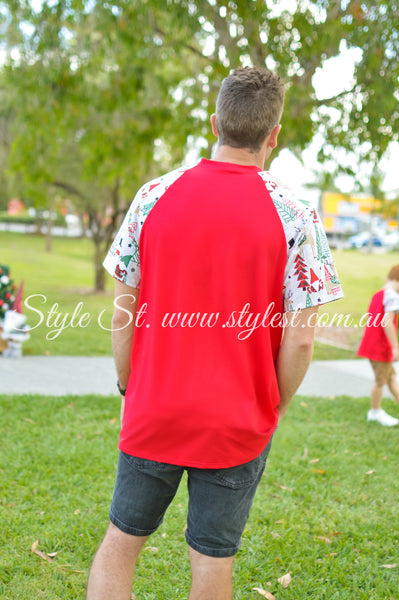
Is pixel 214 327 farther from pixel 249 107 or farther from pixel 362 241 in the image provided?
pixel 362 241

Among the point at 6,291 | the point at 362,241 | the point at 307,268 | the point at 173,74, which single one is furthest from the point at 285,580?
the point at 362,241

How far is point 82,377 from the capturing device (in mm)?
6629

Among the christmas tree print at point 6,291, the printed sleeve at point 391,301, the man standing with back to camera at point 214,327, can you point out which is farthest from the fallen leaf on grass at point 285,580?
the christmas tree print at point 6,291

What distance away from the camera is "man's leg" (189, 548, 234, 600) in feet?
5.77

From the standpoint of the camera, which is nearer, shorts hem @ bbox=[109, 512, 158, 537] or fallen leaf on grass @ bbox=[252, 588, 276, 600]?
shorts hem @ bbox=[109, 512, 158, 537]

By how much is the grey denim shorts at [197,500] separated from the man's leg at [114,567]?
34 mm

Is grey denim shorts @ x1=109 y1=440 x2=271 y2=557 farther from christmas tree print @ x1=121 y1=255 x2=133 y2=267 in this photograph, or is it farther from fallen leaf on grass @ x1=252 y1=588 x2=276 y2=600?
fallen leaf on grass @ x1=252 y1=588 x2=276 y2=600

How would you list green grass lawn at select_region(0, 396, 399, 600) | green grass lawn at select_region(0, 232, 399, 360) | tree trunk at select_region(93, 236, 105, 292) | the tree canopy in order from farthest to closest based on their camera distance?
tree trunk at select_region(93, 236, 105, 292) → green grass lawn at select_region(0, 232, 399, 360) → the tree canopy → green grass lawn at select_region(0, 396, 399, 600)

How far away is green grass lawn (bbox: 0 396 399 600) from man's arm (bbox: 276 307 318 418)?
147 cm

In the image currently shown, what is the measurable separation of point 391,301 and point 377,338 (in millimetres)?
378

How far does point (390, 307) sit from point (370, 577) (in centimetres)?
260

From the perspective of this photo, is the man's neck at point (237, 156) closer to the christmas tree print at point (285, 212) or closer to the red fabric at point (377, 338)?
the christmas tree print at point (285, 212)

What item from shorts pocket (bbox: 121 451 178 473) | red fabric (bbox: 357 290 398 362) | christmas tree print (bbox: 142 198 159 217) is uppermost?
christmas tree print (bbox: 142 198 159 217)

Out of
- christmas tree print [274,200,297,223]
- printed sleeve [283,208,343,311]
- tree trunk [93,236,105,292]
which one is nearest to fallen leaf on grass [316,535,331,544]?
printed sleeve [283,208,343,311]
